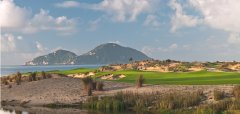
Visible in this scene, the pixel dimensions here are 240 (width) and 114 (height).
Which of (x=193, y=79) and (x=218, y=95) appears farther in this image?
(x=193, y=79)

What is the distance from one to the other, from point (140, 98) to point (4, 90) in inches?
683

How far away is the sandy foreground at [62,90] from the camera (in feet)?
118

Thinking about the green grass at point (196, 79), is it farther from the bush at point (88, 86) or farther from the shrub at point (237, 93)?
the shrub at point (237, 93)

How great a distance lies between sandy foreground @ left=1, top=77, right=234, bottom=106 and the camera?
3609 centimetres

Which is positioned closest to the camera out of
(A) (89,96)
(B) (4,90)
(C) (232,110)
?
(C) (232,110)

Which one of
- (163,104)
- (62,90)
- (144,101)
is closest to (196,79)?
(62,90)

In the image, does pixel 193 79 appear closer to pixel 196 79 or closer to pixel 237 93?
pixel 196 79

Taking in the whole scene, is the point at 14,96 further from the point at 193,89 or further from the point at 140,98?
the point at 193,89

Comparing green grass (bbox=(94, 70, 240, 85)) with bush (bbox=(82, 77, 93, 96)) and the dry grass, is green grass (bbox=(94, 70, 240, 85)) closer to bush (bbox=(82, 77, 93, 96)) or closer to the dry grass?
bush (bbox=(82, 77, 93, 96))

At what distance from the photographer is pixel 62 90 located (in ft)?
133

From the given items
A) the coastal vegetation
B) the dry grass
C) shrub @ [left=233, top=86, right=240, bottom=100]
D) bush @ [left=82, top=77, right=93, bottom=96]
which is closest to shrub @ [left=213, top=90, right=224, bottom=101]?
the coastal vegetation

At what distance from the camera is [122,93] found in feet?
115

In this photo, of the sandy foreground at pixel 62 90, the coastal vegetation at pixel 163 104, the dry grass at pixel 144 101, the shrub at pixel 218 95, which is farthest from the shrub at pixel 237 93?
the dry grass at pixel 144 101

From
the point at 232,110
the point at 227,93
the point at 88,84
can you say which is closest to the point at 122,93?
the point at 88,84
